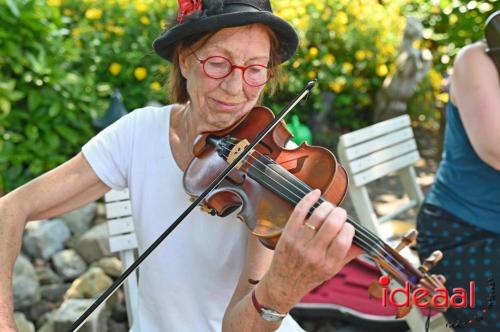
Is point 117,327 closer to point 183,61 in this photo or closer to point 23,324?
point 23,324

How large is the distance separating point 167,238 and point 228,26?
0.54m

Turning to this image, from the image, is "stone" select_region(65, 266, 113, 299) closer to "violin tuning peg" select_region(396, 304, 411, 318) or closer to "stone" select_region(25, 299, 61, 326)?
"stone" select_region(25, 299, 61, 326)

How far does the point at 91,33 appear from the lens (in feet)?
13.9

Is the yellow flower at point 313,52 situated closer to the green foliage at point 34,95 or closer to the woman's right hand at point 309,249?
the green foliage at point 34,95

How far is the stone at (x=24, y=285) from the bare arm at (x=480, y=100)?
197cm

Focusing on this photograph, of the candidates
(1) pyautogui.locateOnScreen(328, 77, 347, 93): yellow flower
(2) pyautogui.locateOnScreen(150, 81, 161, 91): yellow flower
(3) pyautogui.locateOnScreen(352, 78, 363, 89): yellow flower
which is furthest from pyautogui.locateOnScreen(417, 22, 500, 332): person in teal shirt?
(3) pyautogui.locateOnScreen(352, 78, 363, 89): yellow flower

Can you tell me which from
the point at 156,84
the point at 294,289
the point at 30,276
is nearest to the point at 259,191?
the point at 294,289

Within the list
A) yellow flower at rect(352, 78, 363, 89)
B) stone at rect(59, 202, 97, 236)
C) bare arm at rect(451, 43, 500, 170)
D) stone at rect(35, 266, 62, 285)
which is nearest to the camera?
bare arm at rect(451, 43, 500, 170)

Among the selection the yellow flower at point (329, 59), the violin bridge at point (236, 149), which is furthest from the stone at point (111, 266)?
the yellow flower at point (329, 59)

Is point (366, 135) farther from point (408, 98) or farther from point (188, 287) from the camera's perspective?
point (408, 98)

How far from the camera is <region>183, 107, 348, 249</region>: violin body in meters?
1.39

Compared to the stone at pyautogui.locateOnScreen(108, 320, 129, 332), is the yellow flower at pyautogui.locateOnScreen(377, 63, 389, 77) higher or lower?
lower

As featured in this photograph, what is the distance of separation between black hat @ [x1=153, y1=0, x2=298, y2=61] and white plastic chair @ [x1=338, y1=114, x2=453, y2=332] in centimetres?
99

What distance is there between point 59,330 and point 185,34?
161 cm
